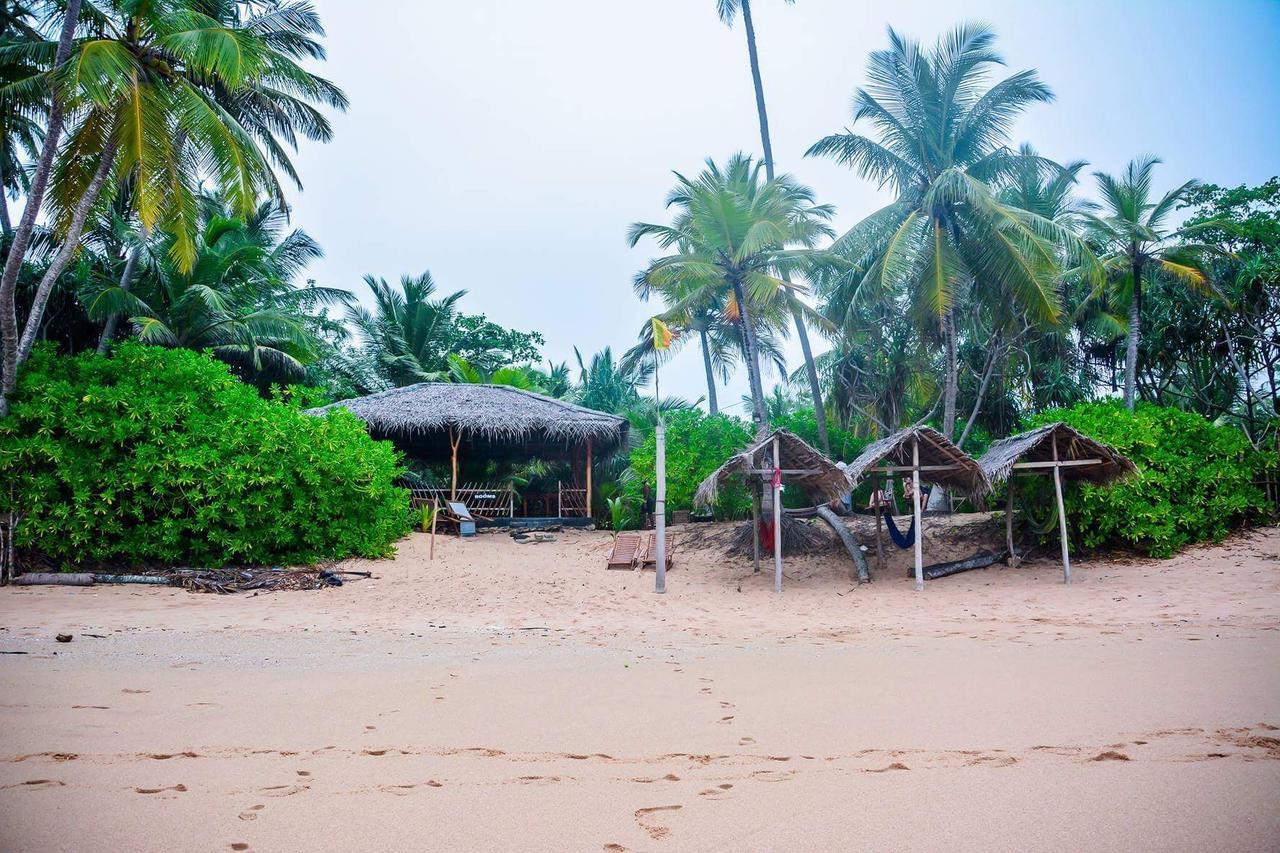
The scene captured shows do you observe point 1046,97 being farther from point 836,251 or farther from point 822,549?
point 822,549

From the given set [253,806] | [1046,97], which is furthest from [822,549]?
[253,806]

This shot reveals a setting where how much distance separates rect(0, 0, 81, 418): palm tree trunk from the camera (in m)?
9.32

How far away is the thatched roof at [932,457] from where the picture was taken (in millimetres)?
10344

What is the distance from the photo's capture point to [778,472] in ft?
34.0

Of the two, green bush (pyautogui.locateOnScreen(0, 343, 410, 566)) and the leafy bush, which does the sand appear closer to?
green bush (pyautogui.locateOnScreen(0, 343, 410, 566))

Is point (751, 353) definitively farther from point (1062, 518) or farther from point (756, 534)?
point (1062, 518)

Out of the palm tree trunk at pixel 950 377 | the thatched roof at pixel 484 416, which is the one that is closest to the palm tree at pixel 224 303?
the thatched roof at pixel 484 416

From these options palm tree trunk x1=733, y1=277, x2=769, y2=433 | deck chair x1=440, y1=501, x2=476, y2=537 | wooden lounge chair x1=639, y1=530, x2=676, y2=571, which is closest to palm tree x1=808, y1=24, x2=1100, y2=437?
palm tree trunk x1=733, y1=277, x2=769, y2=433

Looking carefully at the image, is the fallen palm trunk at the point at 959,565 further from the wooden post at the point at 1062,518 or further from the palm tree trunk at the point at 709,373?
the palm tree trunk at the point at 709,373

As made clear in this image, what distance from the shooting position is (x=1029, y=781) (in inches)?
111

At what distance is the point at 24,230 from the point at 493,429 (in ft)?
26.6

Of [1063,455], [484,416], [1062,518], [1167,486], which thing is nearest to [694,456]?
[484,416]

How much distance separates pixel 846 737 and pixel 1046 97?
13.6 meters

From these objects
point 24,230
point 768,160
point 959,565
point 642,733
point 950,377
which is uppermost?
point 768,160
